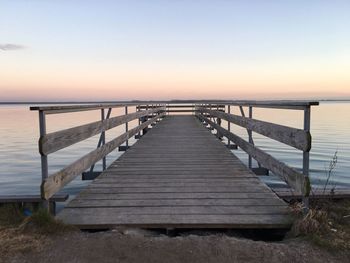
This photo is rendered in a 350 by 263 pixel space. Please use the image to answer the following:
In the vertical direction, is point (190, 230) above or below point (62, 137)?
below

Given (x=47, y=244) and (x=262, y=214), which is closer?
(x=47, y=244)

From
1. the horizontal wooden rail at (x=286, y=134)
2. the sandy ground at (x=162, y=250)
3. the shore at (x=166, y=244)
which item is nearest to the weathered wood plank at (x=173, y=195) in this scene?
the horizontal wooden rail at (x=286, y=134)

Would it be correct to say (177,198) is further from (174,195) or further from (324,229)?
(324,229)

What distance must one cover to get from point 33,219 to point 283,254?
246cm

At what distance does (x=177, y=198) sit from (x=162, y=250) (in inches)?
60.4

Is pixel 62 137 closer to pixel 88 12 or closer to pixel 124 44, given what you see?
pixel 88 12

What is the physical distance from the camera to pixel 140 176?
619cm

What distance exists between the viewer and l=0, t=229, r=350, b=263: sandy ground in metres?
3.14

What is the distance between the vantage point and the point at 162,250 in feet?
10.8

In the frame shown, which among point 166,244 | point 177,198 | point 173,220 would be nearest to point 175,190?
point 177,198

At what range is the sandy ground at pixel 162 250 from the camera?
314 cm

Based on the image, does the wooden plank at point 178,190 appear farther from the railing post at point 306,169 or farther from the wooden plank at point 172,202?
the railing post at point 306,169

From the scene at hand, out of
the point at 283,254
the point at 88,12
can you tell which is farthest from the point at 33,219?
the point at 88,12

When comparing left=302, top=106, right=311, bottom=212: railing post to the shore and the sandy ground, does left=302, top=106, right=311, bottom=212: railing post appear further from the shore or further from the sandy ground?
the sandy ground
